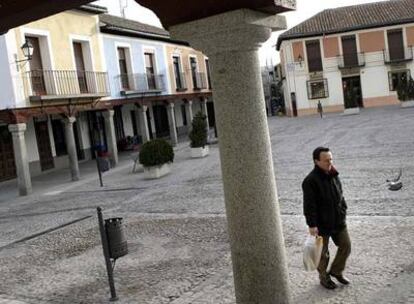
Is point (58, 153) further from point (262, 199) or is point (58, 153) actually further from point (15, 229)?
point (262, 199)

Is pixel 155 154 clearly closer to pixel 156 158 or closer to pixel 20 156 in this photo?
pixel 156 158

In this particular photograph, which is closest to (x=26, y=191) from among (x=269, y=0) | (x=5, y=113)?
(x=5, y=113)

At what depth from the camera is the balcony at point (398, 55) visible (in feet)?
123

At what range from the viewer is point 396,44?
125 ft

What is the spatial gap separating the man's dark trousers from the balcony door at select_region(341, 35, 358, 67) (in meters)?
35.0

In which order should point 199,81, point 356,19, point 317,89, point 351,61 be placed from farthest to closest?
point 356,19 < point 317,89 < point 351,61 < point 199,81

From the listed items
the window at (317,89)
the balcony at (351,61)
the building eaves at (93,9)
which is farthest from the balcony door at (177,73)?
the balcony at (351,61)

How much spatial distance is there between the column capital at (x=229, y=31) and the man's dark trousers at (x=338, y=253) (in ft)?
6.92

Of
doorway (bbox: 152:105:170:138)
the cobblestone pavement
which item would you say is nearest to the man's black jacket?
the cobblestone pavement

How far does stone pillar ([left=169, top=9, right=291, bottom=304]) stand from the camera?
3.83 m

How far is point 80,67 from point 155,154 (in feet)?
22.3

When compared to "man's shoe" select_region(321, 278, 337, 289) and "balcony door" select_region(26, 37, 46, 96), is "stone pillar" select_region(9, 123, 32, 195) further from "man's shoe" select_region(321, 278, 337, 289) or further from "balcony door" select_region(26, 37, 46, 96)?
"man's shoe" select_region(321, 278, 337, 289)

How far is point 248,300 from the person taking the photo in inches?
156

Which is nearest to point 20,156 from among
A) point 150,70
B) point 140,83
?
point 140,83
